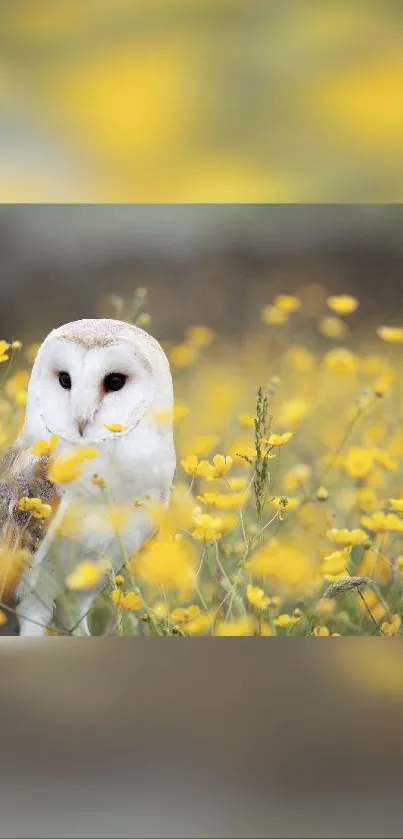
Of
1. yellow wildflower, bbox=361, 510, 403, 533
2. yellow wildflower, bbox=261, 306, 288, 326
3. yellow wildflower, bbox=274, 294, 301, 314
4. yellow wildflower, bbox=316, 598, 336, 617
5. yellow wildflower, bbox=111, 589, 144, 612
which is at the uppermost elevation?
yellow wildflower, bbox=274, 294, 301, 314

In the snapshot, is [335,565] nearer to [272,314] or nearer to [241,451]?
[241,451]

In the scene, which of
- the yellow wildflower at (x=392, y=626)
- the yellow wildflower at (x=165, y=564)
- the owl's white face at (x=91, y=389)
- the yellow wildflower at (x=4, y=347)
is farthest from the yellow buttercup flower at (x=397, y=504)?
the yellow wildflower at (x=4, y=347)

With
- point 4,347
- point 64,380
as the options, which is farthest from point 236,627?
point 4,347

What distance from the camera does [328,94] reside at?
1.70 m

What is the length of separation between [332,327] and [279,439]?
256 millimetres

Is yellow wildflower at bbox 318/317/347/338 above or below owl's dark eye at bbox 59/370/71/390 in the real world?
above

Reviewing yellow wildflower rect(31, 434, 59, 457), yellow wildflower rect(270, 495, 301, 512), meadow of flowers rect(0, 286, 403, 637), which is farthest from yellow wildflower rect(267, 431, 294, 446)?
yellow wildflower rect(31, 434, 59, 457)

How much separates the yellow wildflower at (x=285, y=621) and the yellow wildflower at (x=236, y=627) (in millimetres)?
54

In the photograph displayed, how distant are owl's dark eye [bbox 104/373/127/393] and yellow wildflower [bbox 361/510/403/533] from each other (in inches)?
22.2

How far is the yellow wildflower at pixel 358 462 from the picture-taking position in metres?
1.81

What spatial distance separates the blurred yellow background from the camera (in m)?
1.66

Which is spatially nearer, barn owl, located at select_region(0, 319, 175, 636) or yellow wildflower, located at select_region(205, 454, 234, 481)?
barn owl, located at select_region(0, 319, 175, 636)

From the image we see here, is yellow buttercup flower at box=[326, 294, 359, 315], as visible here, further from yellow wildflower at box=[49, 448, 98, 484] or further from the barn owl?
yellow wildflower at box=[49, 448, 98, 484]

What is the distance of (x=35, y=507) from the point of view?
5.46 ft
